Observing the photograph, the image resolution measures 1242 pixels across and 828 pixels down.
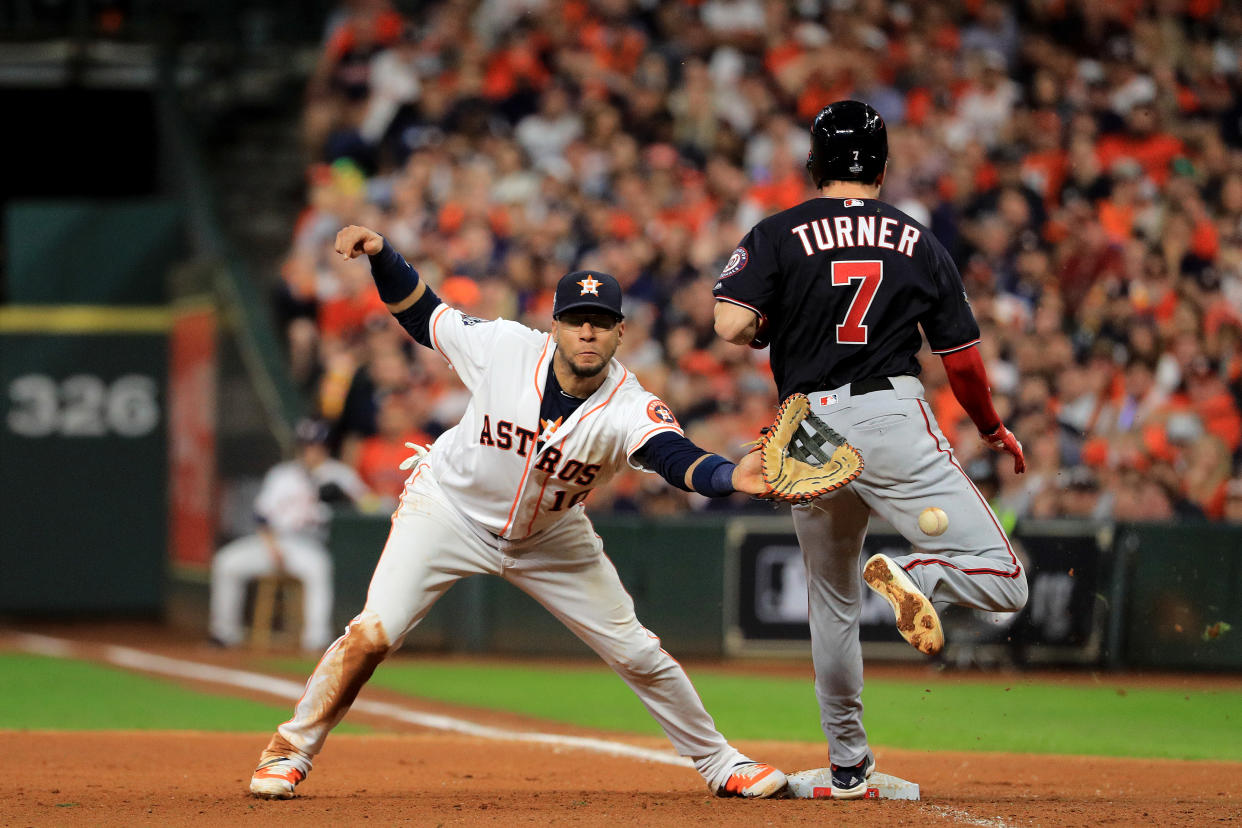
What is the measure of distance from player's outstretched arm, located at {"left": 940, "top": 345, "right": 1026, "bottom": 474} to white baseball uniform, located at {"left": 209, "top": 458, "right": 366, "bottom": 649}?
27.1ft

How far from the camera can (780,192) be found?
13570mm

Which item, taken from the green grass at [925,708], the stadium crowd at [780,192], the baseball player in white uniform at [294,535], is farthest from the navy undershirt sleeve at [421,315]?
the baseball player in white uniform at [294,535]

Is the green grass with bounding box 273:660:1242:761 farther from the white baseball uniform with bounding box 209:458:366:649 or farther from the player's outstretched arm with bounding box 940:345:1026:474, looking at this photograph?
the player's outstretched arm with bounding box 940:345:1026:474

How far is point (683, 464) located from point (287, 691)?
5.90m

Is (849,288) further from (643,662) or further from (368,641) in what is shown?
(368,641)

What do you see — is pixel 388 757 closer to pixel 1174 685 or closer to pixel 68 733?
pixel 68 733

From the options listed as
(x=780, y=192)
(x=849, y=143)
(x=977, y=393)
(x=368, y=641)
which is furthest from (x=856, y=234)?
(x=780, y=192)

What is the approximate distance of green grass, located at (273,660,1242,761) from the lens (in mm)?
8156

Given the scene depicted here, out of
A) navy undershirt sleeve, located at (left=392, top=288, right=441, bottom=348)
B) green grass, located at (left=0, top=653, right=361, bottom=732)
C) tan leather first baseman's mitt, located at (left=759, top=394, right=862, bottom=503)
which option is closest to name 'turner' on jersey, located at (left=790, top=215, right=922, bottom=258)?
tan leather first baseman's mitt, located at (left=759, top=394, right=862, bottom=503)

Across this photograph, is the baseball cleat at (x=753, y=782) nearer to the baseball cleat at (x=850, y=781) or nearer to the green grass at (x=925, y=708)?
the baseball cleat at (x=850, y=781)

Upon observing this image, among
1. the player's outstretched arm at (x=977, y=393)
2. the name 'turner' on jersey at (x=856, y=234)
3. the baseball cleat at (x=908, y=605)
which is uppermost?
the name 'turner' on jersey at (x=856, y=234)

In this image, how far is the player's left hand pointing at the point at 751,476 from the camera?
4.68 metres

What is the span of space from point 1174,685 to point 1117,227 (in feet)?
13.0

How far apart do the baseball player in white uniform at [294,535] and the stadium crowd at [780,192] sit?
418 mm
